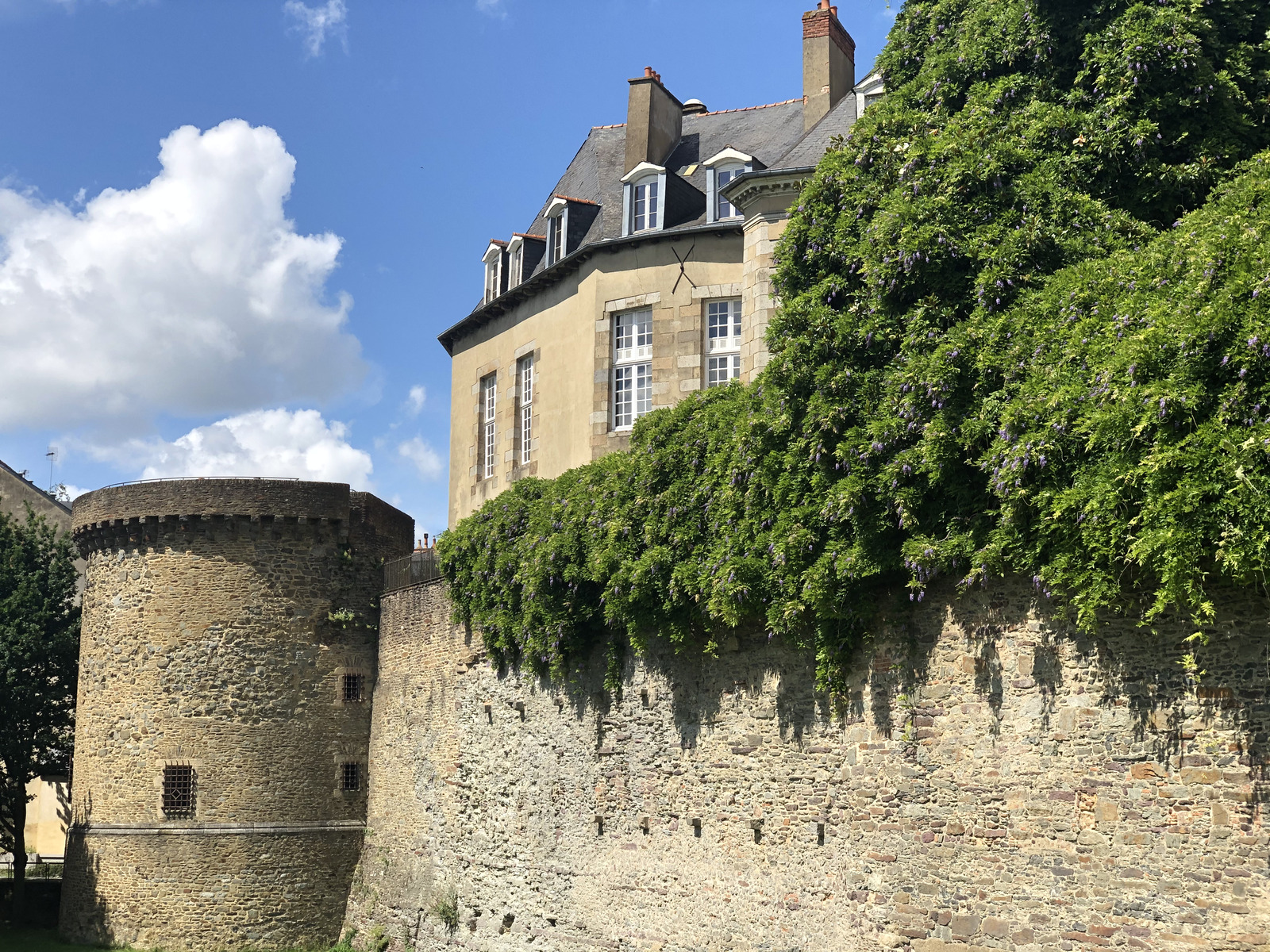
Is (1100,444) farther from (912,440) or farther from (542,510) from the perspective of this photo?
(542,510)

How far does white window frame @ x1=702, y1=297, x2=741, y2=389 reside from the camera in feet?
69.6

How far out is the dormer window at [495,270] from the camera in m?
26.4

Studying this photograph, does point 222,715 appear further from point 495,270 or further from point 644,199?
point 644,199

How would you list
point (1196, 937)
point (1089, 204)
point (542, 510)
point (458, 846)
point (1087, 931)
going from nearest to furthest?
1. point (1196, 937)
2. point (1087, 931)
3. point (1089, 204)
4. point (542, 510)
5. point (458, 846)

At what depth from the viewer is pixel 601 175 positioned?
25.5 metres

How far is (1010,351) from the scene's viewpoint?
11.1 metres

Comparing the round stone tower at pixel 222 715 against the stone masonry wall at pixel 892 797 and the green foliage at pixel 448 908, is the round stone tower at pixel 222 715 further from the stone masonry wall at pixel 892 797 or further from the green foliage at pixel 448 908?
the stone masonry wall at pixel 892 797

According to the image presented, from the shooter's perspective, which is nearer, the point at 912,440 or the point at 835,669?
the point at 912,440

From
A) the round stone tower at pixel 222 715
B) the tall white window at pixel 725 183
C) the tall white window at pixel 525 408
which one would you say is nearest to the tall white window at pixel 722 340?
the tall white window at pixel 725 183

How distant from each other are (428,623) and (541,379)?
4675 mm

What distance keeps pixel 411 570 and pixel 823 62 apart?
11.3 m

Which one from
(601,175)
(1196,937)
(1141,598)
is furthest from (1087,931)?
(601,175)

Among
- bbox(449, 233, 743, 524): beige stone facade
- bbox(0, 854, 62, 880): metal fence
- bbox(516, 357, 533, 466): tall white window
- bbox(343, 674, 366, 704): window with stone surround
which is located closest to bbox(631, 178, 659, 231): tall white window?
bbox(449, 233, 743, 524): beige stone facade

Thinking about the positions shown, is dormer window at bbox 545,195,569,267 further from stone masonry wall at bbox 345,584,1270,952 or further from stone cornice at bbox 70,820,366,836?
stone cornice at bbox 70,820,366,836
